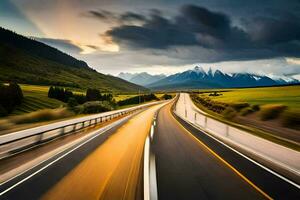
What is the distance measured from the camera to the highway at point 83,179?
6613 mm

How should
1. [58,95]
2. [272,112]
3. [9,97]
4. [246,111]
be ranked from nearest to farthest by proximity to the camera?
[272,112], [246,111], [9,97], [58,95]

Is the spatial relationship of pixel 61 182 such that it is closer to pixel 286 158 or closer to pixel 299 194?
pixel 299 194

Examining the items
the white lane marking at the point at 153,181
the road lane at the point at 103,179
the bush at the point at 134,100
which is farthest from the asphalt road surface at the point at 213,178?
the bush at the point at 134,100

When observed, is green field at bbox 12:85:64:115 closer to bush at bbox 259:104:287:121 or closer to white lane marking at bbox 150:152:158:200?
bush at bbox 259:104:287:121

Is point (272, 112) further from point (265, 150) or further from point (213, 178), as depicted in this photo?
point (213, 178)

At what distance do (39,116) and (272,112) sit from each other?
1086 inches

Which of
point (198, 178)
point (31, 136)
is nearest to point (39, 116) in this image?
point (31, 136)

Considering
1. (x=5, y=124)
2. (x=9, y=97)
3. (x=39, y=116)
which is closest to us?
(x=5, y=124)

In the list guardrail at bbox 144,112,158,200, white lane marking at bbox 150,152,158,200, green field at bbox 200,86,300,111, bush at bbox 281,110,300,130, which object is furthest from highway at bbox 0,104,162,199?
green field at bbox 200,86,300,111

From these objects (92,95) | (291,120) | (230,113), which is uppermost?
(92,95)

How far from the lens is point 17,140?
12352mm

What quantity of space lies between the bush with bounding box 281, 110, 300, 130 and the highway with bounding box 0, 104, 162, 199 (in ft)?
73.8

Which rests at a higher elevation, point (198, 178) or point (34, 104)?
point (198, 178)

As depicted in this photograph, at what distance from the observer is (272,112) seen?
35688 mm
